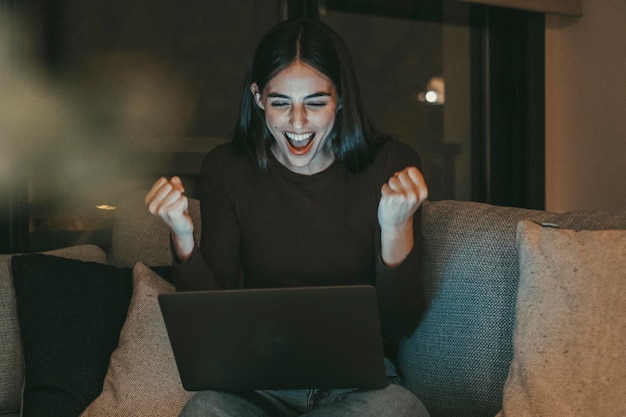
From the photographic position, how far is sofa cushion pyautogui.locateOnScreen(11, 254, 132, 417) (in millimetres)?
1729

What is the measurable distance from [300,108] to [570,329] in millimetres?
651

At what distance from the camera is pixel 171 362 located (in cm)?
173

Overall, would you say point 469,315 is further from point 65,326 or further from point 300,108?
point 65,326

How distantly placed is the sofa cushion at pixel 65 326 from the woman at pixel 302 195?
26cm

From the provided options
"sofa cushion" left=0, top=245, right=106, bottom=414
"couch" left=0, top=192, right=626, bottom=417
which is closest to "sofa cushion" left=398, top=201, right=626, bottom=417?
"couch" left=0, top=192, right=626, bottom=417

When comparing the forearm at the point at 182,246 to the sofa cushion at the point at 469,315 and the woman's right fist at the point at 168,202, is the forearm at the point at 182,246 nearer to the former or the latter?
the woman's right fist at the point at 168,202

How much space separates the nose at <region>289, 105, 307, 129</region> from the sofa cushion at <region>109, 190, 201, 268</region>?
1.67 ft

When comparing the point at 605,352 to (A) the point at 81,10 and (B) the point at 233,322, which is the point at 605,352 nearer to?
(B) the point at 233,322

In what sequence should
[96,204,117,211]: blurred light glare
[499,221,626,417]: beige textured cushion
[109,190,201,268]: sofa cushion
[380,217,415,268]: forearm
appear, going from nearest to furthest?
[499,221,626,417]: beige textured cushion → [380,217,415,268]: forearm → [109,190,201,268]: sofa cushion → [96,204,117,211]: blurred light glare

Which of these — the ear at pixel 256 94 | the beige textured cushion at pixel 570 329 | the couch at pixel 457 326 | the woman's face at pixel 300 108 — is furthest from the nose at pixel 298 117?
the beige textured cushion at pixel 570 329

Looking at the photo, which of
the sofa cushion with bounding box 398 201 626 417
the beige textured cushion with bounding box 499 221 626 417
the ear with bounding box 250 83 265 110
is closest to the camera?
the beige textured cushion with bounding box 499 221 626 417

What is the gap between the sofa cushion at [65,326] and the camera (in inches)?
68.1

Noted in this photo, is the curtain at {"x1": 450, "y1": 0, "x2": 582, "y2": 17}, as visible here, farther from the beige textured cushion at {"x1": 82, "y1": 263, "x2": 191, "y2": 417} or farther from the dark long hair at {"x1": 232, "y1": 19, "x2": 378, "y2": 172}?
the beige textured cushion at {"x1": 82, "y1": 263, "x2": 191, "y2": 417}

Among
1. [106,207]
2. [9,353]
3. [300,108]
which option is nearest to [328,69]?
[300,108]
